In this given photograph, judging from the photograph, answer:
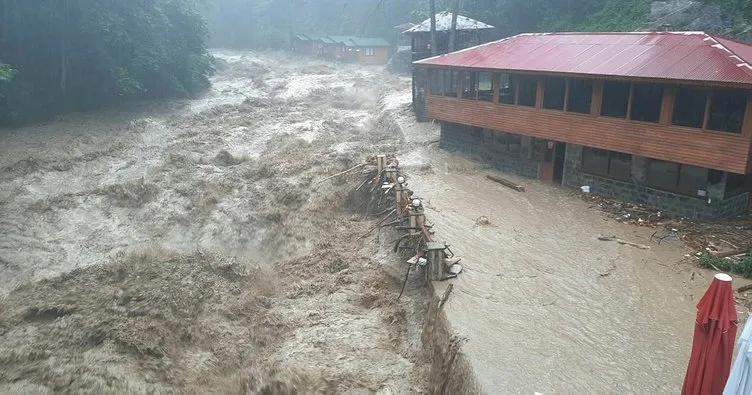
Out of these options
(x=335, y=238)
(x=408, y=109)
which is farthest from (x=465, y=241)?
(x=408, y=109)

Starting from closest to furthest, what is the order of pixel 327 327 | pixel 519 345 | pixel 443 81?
pixel 519 345 → pixel 327 327 → pixel 443 81

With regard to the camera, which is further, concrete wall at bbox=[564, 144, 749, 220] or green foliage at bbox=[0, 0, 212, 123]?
green foliage at bbox=[0, 0, 212, 123]

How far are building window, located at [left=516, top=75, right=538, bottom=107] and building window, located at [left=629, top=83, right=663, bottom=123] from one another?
13.4 feet

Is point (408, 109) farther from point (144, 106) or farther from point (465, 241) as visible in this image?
point (465, 241)

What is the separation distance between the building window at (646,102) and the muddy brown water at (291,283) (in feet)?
11.3

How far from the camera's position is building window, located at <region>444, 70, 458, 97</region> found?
25.6 m

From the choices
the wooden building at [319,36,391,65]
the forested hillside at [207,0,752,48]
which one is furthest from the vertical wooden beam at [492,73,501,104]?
the wooden building at [319,36,391,65]

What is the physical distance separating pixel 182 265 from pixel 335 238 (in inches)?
181

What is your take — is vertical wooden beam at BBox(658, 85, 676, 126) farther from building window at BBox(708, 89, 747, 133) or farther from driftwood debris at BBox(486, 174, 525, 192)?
driftwood debris at BBox(486, 174, 525, 192)

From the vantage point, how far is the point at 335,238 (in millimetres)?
17266

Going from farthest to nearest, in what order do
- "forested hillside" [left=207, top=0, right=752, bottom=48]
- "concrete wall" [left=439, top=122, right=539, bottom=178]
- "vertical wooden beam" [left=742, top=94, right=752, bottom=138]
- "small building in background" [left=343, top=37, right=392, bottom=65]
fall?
"small building in background" [left=343, top=37, right=392, bottom=65] < "forested hillside" [left=207, top=0, right=752, bottom=48] < "concrete wall" [left=439, top=122, right=539, bottom=178] < "vertical wooden beam" [left=742, top=94, right=752, bottom=138]

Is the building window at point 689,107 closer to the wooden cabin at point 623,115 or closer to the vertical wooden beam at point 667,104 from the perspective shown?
the wooden cabin at point 623,115

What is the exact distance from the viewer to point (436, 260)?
12477mm

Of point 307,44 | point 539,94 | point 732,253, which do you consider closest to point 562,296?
point 732,253
